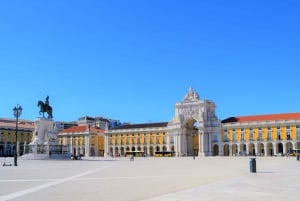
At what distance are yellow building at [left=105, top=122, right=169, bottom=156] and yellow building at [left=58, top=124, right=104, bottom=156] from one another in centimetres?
484

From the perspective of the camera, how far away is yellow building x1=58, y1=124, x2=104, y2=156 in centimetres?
11912

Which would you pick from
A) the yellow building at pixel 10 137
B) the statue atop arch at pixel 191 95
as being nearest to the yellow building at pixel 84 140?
the yellow building at pixel 10 137

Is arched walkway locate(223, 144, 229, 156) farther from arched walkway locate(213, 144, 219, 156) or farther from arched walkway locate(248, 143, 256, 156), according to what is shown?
arched walkway locate(248, 143, 256, 156)

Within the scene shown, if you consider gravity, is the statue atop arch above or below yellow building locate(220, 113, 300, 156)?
above

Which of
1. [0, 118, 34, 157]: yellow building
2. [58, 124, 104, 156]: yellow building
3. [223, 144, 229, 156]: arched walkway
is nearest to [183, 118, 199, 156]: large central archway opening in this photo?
[223, 144, 229, 156]: arched walkway

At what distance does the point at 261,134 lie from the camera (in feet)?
306

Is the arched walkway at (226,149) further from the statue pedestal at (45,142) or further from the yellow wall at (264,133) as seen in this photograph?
the statue pedestal at (45,142)

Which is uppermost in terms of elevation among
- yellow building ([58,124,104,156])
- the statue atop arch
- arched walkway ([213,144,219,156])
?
the statue atop arch

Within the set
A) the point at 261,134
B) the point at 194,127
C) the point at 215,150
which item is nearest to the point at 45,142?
the point at 261,134

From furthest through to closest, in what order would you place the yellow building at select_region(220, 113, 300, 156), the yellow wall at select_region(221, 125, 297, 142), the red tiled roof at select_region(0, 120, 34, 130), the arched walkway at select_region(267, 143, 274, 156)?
the red tiled roof at select_region(0, 120, 34, 130) < the arched walkway at select_region(267, 143, 274, 156) < the yellow building at select_region(220, 113, 300, 156) < the yellow wall at select_region(221, 125, 297, 142)

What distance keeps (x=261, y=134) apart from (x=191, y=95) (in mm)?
23575

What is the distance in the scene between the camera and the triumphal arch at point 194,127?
3954 inches

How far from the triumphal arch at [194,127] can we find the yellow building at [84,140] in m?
26.3

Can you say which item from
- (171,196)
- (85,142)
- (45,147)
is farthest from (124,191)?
(85,142)
